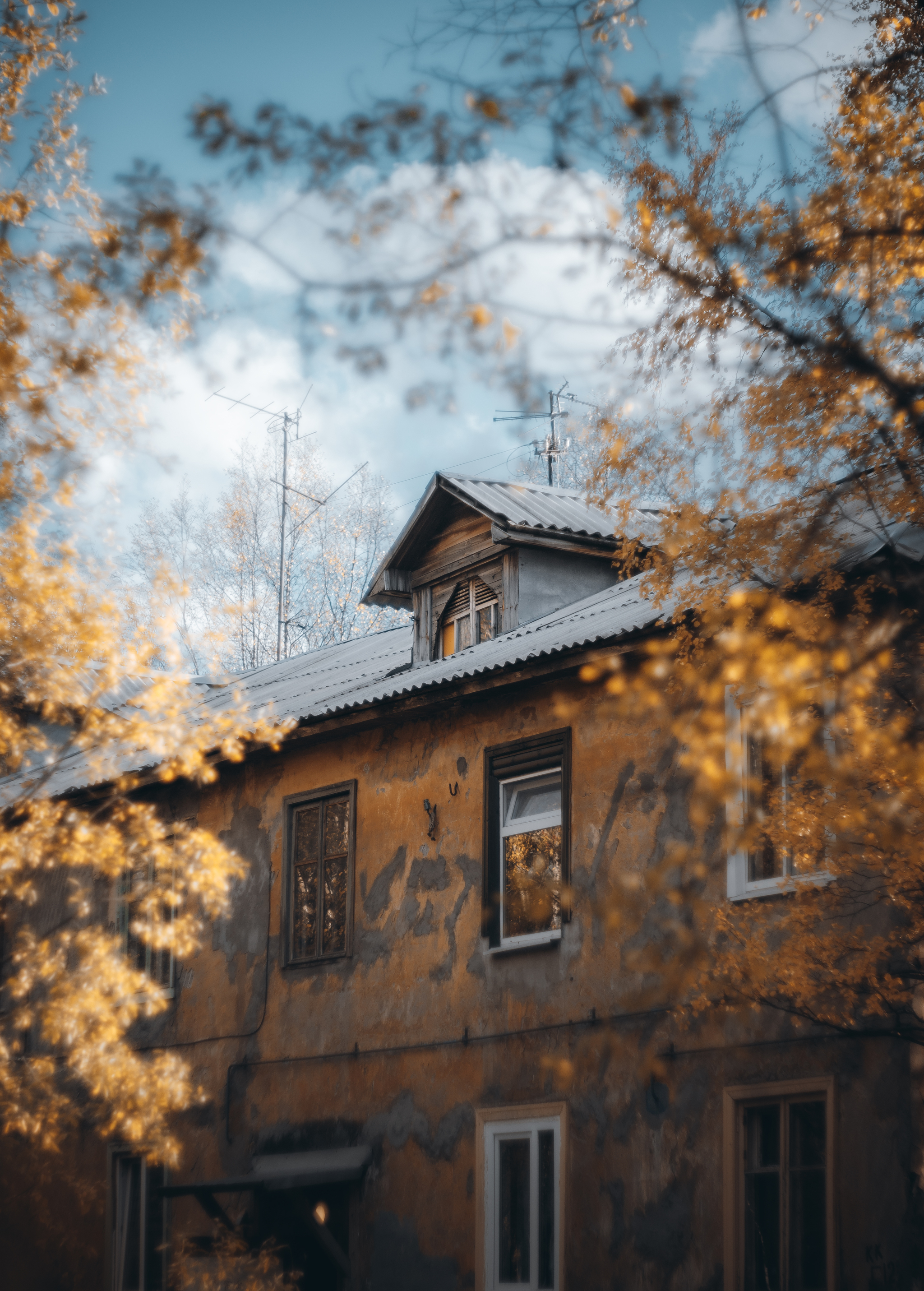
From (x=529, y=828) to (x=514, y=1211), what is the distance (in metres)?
3.07

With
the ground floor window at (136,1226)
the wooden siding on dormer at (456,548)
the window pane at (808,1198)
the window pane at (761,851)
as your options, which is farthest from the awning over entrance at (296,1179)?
the wooden siding on dormer at (456,548)

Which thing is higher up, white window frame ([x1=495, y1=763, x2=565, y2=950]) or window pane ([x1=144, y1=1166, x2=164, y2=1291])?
white window frame ([x1=495, y1=763, x2=565, y2=950])

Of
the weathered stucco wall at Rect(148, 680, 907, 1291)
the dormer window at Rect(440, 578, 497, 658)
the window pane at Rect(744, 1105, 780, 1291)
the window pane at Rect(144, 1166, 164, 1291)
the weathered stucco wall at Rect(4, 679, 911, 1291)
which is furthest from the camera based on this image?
the dormer window at Rect(440, 578, 497, 658)

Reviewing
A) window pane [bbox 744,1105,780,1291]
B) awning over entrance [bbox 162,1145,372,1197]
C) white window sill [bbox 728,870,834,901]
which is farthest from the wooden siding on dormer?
window pane [bbox 744,1105,780,1291]

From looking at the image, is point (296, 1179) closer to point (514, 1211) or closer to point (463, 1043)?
point (463, 1043)

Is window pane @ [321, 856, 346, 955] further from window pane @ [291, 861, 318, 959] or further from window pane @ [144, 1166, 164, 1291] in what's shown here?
window pane @ [144, 1166, 164, 1291]

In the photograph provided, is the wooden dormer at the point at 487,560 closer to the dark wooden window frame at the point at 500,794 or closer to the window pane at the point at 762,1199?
the dark wooden window frame at the point at 500,794

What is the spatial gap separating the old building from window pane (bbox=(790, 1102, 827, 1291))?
0.07 feet

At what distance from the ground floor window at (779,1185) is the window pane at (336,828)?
209 inches

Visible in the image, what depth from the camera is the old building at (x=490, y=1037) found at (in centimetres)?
884

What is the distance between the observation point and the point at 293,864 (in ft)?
45.3

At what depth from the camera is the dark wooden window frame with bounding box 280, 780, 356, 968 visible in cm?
1290

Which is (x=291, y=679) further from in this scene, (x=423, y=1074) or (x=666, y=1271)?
(x=666, y=1271)

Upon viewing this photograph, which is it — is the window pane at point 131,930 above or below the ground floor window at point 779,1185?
above
